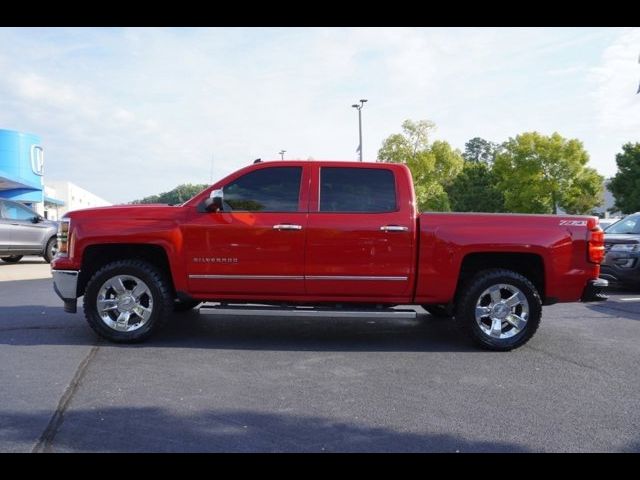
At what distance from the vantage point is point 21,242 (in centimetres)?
1465

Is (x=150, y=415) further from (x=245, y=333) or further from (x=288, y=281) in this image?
(x=245, y=333)

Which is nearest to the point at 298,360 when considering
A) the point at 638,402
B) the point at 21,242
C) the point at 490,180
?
the point at 638,402

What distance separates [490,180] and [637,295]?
4321cm

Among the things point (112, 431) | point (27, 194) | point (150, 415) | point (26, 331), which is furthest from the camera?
point (27, 194)

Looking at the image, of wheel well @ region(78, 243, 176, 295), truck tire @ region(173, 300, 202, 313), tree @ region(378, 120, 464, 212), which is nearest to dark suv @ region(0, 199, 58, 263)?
truck tire @ region(173, 300, 202, 313)

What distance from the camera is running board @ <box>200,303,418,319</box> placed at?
5.66 meters

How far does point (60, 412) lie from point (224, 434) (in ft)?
4.10

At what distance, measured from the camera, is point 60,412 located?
3.82 meters

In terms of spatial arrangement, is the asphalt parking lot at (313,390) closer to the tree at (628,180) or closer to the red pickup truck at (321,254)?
the red pickup truck at (321,254)

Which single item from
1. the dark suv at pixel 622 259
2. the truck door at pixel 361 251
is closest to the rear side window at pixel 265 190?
the truck door at pixel 361 251

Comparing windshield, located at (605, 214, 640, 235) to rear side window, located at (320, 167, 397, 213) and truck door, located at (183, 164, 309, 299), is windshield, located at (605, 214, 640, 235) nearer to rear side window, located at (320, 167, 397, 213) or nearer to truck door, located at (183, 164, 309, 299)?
rear side window, located at (320, 167, 397, 213)

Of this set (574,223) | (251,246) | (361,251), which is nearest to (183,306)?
(251,246)

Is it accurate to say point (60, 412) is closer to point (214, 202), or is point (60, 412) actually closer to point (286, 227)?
point (214, 202)

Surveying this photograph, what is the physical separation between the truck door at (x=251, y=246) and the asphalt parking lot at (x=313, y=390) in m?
0.65
